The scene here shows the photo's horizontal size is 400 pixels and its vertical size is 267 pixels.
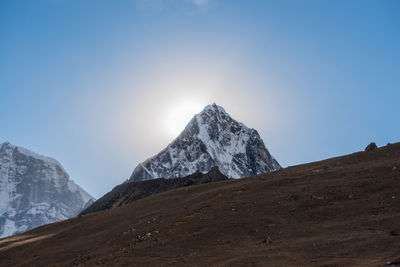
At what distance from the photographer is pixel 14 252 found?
37.7 m

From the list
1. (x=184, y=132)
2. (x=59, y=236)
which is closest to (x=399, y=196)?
(x=59, y=236)

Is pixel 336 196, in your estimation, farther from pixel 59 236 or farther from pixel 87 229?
pixel 59 236

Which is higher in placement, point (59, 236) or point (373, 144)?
point (373, 144)

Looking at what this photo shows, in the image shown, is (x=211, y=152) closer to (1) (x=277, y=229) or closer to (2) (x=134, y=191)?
(2) (x=134, y=191)

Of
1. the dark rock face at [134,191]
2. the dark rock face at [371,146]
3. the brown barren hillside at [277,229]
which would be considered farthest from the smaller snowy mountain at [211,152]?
the brown barren hillside at [277,229]

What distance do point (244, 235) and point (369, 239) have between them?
7.03 meters

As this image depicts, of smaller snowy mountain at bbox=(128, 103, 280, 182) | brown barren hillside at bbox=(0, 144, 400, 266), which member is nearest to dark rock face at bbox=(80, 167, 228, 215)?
smaller snowy mountain at bbox=(128, 103, 280, 182)

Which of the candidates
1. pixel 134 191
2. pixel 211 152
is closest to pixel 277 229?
pixel 134 191

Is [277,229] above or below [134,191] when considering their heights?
below

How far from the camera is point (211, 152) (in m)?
164

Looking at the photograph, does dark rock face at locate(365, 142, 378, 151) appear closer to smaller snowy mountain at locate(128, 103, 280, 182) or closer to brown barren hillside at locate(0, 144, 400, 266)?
brown barren hillside at locate(0, 144, 400, 266)

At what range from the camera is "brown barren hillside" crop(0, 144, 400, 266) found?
1574cm

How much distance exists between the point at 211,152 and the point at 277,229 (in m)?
144

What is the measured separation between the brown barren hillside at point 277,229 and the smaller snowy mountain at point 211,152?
11637cm
